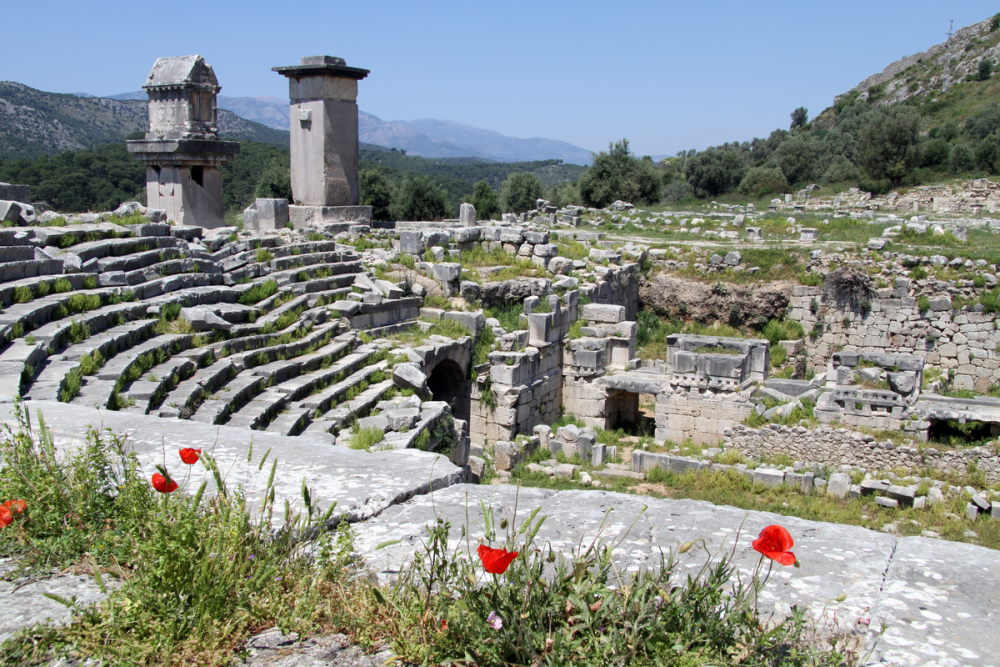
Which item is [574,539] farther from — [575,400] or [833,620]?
[575,400]

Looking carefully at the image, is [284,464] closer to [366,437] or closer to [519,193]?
[366,437]

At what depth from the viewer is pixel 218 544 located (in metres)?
2.86

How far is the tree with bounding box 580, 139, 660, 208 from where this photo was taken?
119 feet

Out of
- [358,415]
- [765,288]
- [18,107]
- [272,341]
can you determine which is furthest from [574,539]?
[18,107]

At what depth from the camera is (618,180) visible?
36375mm

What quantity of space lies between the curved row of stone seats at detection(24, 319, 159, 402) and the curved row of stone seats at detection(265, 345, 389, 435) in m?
1.76

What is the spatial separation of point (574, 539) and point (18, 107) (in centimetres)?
7020

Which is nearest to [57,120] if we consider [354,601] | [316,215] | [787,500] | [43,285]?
[316,215]

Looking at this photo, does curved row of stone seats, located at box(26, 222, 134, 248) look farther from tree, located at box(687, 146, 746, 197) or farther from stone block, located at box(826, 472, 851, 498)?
tree, located at box(687, 146, 746, 197)

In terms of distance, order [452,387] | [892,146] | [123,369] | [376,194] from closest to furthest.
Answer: [123,369], [452,387], [892,146], [376,194]

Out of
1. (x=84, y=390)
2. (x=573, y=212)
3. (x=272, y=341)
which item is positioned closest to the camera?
(x=84, y=390)

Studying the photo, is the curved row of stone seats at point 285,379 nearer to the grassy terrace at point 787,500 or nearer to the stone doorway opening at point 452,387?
the stone doorway opening at point 452,387

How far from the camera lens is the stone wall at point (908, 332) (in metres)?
18.0

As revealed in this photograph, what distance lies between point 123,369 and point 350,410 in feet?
8.71
